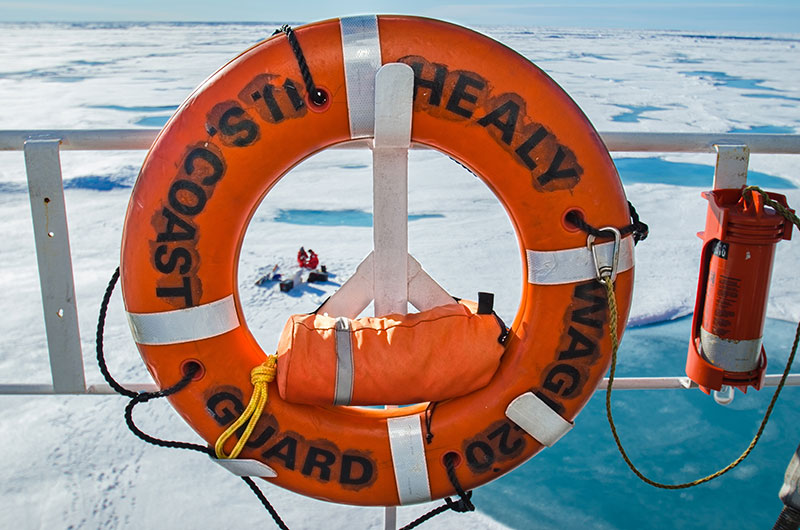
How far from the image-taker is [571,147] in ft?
3.64

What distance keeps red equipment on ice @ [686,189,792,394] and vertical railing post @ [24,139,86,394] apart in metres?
1.21

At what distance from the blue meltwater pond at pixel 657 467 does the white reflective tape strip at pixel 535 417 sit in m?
0.80

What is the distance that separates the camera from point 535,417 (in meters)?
1.20

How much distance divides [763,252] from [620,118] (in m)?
6.39

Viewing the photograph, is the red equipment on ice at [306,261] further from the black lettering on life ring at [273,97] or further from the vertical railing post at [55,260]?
the black lettering on life ring at [273,97]

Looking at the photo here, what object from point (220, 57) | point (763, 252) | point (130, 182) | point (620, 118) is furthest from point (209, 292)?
point (220, 57)

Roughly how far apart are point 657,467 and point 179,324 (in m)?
1.64

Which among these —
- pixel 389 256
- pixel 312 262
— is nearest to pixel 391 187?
pixel 389 256

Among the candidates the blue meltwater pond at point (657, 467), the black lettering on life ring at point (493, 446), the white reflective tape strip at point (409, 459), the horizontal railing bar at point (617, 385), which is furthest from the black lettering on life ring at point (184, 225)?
the blue meltwater pond at point (657, 467)

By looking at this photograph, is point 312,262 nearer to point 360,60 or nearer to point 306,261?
point 306,261

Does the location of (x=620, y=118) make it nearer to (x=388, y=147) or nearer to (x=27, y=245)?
(x=27, y=245)

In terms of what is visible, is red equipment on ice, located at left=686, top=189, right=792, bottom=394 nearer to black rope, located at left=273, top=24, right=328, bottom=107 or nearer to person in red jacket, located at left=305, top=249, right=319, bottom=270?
black rope, located at left=273, top=24, right=328, bottom=107

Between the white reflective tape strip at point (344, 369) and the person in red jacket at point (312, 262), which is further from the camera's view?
the person in red jacket at point (312, 262)

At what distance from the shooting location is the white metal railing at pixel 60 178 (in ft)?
4.10
